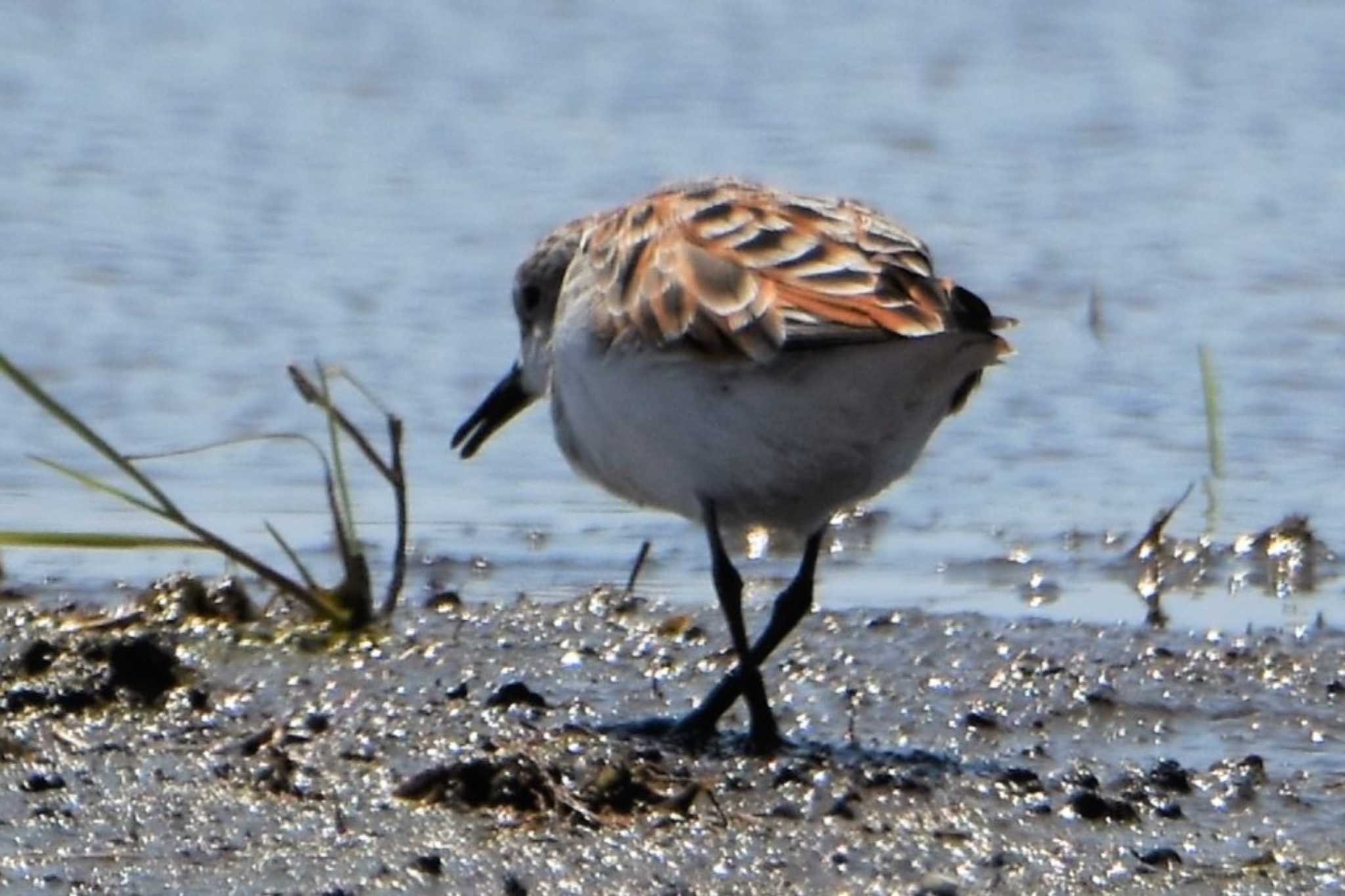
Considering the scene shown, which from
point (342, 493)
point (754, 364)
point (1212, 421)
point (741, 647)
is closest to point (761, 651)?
point (741, 647)

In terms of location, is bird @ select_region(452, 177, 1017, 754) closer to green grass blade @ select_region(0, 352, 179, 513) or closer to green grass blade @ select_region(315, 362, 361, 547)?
green grass blade @ select_region(315, 362, 361, 547)

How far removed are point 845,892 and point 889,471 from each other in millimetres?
1232

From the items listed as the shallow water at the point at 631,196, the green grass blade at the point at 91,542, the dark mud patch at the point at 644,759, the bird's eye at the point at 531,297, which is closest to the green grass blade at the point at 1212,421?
the shallow water at the point at 631,196

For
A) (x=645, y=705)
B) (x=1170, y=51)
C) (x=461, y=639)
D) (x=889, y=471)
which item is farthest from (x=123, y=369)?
(x=1170, y=51)

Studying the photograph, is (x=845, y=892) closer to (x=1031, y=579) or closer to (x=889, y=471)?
(x=889, y=471)

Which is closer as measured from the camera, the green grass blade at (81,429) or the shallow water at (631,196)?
the green grass blade at (81,429)

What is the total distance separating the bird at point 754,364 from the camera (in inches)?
204

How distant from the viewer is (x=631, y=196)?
37.0ft

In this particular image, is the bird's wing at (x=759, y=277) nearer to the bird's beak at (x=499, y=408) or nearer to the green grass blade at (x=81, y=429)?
the bird's beak at (x=499, y=408)

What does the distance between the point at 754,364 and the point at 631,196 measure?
20.1ft

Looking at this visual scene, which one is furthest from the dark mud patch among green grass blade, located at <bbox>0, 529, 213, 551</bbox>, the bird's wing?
the bird's wing

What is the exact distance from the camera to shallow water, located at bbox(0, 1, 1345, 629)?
7980 mm

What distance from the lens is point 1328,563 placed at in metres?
7.52

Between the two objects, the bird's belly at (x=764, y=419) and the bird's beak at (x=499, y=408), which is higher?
the bird's belly at (x=764, y=419)
